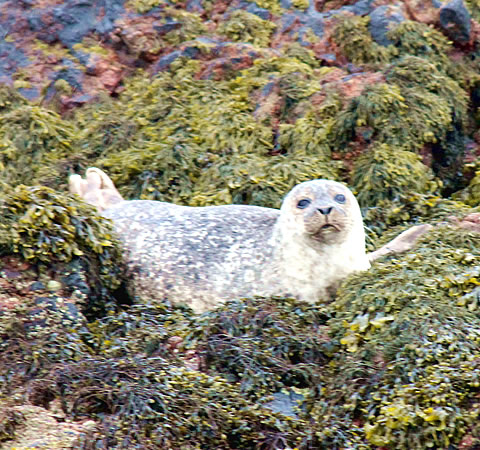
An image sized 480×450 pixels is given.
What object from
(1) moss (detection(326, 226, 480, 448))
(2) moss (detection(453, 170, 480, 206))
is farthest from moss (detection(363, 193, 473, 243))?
(1) moss (detection(326, 226, 480, 448))

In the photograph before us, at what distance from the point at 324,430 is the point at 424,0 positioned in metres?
7.60

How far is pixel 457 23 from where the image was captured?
1245 centimetres

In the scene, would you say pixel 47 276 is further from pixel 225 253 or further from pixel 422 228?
pixel 422 228

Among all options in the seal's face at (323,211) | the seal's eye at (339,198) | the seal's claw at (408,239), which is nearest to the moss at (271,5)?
the seal's claw at (408,239)

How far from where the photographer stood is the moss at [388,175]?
10.1 m

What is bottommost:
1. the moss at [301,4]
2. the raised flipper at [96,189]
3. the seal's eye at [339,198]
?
the raised flipper at [96,189]

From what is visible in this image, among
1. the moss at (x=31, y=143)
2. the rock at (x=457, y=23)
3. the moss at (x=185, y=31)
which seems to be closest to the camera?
the moss at (x=31, y=143)

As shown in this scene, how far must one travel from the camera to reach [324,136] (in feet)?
35.7

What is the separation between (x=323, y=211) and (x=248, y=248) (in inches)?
30.5

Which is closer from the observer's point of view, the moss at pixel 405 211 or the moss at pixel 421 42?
the moss at pixel 405 211

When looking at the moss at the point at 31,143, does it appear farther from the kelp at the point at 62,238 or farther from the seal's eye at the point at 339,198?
the seal's eye at the point at 339,198

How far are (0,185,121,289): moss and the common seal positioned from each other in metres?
0.29

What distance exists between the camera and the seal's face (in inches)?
318

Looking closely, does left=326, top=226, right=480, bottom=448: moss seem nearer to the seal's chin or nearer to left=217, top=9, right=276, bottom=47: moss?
the seal's chin
